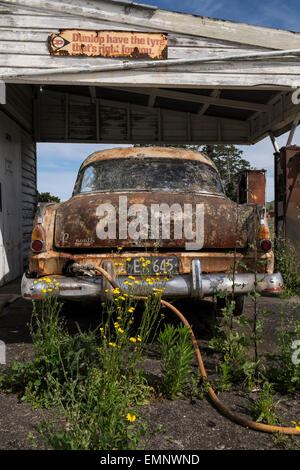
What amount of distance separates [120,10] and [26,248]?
5.95 meters

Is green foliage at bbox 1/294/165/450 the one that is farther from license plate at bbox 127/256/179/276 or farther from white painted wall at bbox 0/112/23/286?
white painted wall at bbox 0/112/23/286

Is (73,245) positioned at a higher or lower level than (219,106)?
lower

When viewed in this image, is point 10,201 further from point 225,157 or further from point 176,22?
point 225,157

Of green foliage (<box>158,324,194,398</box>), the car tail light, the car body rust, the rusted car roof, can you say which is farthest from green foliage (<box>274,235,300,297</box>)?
the car tail light

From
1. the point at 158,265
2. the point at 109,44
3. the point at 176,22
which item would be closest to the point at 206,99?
the point at 176,22

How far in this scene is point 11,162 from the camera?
26.2 feet

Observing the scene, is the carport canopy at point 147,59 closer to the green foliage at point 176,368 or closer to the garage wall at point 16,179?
the garage wall at point 16,179

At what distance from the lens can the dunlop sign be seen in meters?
5.93

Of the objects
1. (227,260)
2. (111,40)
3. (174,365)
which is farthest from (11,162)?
(174,365)

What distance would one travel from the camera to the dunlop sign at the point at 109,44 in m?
5.93

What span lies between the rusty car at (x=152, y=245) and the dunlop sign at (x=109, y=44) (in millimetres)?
3388

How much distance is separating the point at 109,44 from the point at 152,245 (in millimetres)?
4202

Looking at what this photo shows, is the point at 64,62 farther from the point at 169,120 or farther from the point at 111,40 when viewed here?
the point at 169,120

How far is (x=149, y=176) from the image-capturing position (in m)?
4.45
